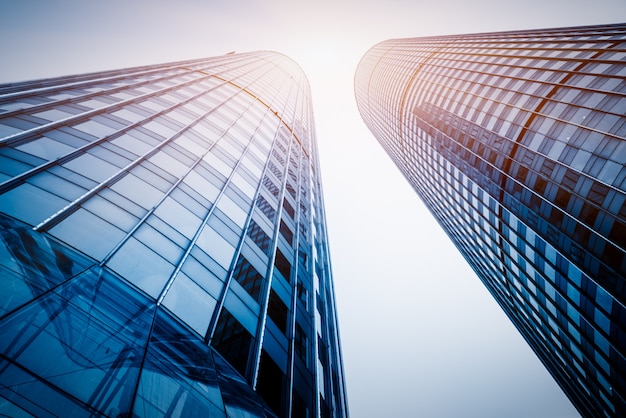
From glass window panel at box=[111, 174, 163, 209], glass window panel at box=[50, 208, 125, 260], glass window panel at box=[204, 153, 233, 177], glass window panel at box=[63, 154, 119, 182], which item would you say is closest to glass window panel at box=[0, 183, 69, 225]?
glass window panel at box=[50, 208, 125, 260]

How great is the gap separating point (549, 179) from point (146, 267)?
109 feet

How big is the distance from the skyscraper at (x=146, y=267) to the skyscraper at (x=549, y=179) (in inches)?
849

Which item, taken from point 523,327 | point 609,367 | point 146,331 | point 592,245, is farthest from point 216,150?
point 523,327

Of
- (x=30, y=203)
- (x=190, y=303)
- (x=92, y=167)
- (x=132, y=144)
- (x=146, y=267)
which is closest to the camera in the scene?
(x=30, y=203)

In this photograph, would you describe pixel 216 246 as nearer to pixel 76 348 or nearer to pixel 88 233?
pixel 88 233

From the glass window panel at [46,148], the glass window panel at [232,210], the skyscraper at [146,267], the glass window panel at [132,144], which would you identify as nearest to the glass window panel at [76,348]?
the skyscraper at [146,267]

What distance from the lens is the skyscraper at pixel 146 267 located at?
5754 mm

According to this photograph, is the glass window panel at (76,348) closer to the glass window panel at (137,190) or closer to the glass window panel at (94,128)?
the glass window panel at (137,190)

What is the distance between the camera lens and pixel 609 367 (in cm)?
2684

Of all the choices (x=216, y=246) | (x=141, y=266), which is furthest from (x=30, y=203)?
(x=216, y=246)

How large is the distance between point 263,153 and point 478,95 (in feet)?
101

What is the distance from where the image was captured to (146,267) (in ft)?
34.9

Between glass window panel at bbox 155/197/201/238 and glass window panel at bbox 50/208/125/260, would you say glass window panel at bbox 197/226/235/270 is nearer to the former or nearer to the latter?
glass window panel at bbox 155/197/201/238

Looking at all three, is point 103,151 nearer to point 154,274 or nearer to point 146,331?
point 154,274
